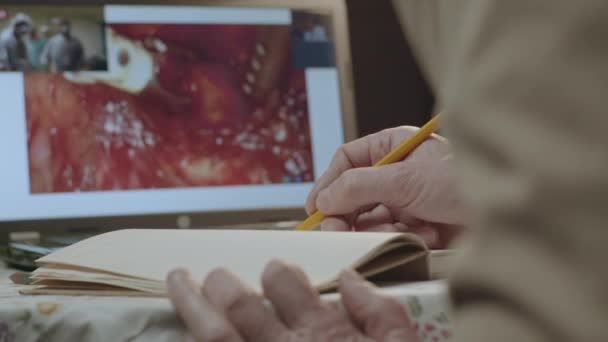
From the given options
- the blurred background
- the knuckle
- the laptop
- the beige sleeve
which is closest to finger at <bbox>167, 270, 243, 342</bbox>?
the beige sleeve

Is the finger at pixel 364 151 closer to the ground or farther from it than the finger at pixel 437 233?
farther from it

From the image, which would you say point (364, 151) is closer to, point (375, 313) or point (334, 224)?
point (334, 224)

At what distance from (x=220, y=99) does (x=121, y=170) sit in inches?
6.9

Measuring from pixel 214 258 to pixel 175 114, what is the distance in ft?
2.33

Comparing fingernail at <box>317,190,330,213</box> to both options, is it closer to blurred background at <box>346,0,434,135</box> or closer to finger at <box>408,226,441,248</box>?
finger at <box>408,226,441,248</box>

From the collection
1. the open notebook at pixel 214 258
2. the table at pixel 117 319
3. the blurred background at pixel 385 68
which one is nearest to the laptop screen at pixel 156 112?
the blurred background at pixel 385 68

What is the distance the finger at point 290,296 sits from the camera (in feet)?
1.20

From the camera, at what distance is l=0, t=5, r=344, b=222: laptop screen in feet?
3.62

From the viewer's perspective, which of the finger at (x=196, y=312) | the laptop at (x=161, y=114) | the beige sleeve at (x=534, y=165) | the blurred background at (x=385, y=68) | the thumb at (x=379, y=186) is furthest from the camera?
the blurred background at (x=385, y=68)

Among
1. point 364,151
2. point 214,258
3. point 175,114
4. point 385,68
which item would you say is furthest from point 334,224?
point 385,68

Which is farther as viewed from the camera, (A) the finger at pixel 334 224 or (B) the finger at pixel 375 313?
(A) the finger at pixel 334 224

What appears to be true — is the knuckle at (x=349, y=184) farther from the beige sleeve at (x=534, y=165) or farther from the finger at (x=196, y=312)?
the beige sleeve at (x=534, y=165)

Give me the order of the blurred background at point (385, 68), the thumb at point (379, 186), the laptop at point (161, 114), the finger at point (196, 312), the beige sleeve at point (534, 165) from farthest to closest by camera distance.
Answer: the blurred background at point (385, 68) → the laptop at point (161, 114) → the thumb at point (379, 186) → the finger at point (196, 312) → the beige sleeve at point (534, 165)

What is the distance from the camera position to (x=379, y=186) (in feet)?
2.38
